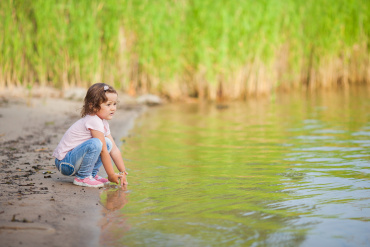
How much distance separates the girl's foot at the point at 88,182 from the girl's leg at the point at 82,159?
1.1 inches

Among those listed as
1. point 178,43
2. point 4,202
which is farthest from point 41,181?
point 178,43

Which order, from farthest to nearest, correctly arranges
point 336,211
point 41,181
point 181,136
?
1. point 181,136
2. point 41,181
3. point 336,211

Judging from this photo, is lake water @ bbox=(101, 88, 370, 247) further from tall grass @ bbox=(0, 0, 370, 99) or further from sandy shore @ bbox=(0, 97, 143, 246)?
tall grass @ bbox=(0, 0, 370, 99)

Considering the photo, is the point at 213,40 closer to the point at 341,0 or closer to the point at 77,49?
the point at 77,49

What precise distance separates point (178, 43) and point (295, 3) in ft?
12.6

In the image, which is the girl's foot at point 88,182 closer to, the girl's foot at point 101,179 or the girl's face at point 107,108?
the girl's foot at point 101,179

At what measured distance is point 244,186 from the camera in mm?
4055

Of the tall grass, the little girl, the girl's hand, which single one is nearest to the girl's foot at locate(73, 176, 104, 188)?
the little girl

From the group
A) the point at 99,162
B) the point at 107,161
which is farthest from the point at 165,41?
the point at 107,161

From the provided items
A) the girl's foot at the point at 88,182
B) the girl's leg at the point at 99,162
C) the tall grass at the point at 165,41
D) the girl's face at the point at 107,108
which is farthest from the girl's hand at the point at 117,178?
the tall grass at the point at 165,41

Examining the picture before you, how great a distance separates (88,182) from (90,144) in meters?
0.30

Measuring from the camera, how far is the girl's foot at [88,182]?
4.02 m

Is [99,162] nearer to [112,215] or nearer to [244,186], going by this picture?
[112,215]

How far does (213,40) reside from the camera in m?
11.8
